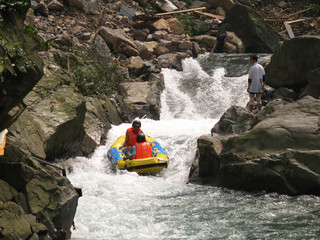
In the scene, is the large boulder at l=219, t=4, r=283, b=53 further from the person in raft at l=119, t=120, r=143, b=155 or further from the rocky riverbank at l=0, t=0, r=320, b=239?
the person in raft at l=119, t=120, r=143, b=155

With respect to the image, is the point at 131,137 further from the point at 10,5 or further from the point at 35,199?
the point at 10,5

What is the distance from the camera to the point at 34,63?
5375 millimetres

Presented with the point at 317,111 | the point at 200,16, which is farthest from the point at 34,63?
the point at 200,16

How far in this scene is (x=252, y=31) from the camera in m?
21.9

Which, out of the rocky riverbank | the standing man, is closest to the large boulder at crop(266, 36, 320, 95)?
the rocky riverbank

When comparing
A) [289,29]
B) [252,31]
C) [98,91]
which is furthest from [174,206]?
[289,29]

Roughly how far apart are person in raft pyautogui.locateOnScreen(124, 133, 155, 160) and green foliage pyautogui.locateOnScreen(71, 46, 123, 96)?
2927 mm

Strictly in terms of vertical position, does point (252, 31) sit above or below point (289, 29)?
above

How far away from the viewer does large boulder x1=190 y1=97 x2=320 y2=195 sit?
8133 millimetres

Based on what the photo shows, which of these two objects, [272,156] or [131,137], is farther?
[131,137]

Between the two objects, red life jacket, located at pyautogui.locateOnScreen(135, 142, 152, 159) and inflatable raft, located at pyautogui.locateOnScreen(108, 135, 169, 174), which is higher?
red life jacket, located at pyautogui.locateOnScreen(135, 142, 152, 159)

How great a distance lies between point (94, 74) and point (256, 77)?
487 centimetres

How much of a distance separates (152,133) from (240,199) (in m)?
4.83

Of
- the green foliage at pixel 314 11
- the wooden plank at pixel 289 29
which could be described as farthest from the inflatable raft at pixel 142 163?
the green foliage at pixel 314 11
